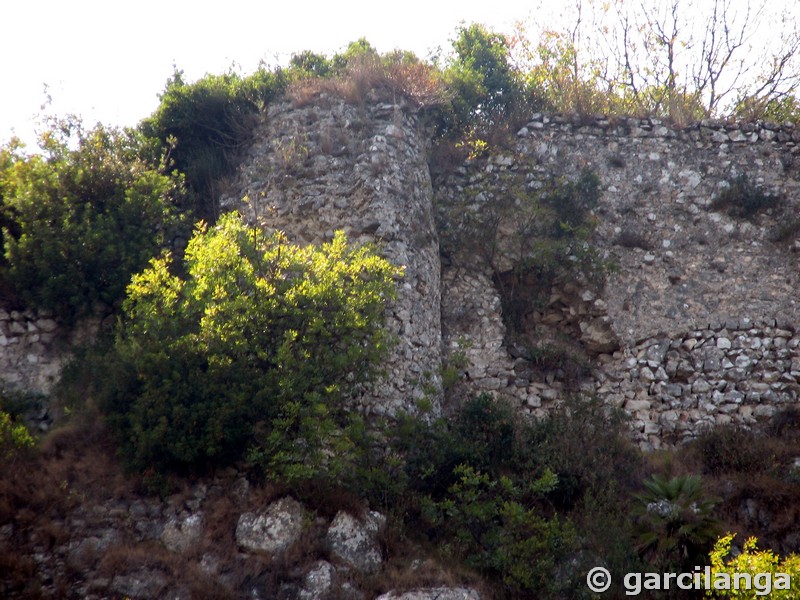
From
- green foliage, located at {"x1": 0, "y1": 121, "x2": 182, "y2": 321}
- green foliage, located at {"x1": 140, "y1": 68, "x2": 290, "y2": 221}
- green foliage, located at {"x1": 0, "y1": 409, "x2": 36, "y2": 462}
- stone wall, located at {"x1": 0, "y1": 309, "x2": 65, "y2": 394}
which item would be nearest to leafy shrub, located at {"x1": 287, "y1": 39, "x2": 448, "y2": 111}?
green foliage, located at {"x1": 140, "y1": 68, "x2": 290, "y2": 221}

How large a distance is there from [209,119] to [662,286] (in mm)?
8983

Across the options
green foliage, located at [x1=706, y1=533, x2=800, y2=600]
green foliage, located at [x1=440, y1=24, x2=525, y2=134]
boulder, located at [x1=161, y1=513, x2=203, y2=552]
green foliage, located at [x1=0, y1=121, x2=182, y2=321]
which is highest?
green foliage, located at [x1=440, y1=24, x2=525, y2=134]

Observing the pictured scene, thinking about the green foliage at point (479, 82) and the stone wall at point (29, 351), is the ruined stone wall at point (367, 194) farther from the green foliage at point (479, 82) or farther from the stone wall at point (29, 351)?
the stone wall at point (29, 351)

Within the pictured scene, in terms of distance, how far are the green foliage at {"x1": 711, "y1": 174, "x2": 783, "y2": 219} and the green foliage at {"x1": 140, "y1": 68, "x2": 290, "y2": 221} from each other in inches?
342

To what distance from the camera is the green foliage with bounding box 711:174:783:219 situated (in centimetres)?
1508

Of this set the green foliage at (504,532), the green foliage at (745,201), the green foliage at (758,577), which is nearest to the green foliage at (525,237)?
the green foliage at (745,201)

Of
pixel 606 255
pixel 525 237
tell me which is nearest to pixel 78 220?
pixel 525 237

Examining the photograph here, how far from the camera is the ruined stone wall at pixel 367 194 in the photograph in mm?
12508

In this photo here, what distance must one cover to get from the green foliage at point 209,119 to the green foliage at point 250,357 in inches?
164

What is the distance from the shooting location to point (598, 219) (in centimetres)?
1505

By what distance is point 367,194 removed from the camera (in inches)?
A: 524

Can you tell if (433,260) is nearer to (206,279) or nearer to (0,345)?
(206,279)

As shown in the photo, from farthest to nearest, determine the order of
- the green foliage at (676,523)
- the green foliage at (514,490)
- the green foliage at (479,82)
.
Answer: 1. the green foliage at (479,82)
2. the green foliage at (514,490)
3. the green foliage at (676,523)

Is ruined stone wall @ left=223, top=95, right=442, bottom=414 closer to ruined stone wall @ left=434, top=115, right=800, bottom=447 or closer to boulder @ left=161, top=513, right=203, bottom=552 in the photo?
ruined stone wall @ left=434, top=115, right=800, bottom=447
